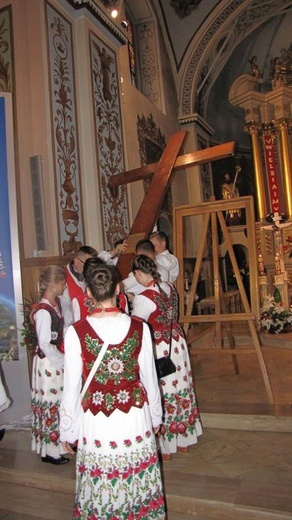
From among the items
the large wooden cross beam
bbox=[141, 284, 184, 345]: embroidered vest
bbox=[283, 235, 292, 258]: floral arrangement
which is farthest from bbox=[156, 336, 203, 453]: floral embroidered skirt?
bbox=[283, 235, 292, 258]: floral arrangement

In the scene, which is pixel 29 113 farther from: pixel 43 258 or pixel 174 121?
pixel 174 121

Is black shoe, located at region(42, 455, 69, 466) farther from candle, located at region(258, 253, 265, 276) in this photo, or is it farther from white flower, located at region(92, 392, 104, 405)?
candle, located at region(258, 253, 265, 276)

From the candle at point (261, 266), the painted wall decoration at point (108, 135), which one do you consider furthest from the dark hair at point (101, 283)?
the candle at point (261, 266)

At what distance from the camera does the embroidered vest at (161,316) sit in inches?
113

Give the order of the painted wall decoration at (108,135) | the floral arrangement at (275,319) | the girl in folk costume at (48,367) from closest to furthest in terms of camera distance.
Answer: the girl in folk costume at (48,367) < the painted wall decoration at (108,135) < the floral arrangement at (275,319)

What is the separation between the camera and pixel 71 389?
197cm

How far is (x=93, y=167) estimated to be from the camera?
559cm

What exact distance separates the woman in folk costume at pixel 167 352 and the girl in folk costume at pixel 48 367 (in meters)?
0.57

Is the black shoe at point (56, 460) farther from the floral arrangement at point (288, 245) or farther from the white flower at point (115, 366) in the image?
the floral arrangement at point (288, 245)

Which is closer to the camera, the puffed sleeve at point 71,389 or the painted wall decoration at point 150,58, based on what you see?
the puffed sleeve at point 71,389

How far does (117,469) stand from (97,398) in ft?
1.07

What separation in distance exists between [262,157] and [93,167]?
8.02 m

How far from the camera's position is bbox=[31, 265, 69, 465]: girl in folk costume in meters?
2.91

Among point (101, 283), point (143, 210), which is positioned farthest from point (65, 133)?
point (101, 283)
